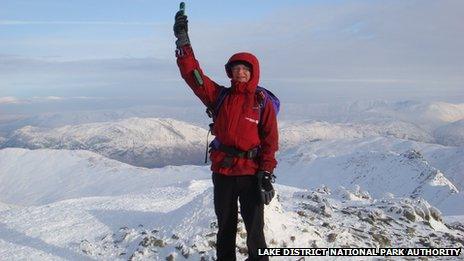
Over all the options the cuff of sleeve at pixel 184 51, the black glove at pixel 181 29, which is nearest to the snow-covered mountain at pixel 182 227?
the cuff of sleeve at pixel 184 51

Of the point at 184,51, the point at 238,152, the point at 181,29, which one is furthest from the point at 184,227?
the point at 181,29

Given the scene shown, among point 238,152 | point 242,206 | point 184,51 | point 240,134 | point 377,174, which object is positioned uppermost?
point 184,51

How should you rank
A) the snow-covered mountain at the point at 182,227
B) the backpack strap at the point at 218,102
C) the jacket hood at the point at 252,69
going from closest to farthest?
1. the jacket hood at the point at 252,69
2. the backpack strap at the point at 218,102
3. the snow-covered mountain at the point at 182,227

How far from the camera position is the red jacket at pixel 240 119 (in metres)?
8.54

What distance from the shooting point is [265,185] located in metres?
8.70

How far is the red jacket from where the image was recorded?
854cm

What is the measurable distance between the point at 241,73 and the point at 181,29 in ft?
5.02

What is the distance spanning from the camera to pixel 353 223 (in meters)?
15.7

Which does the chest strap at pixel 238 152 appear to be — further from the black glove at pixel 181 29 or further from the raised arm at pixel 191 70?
the black glove at pixel 181 29

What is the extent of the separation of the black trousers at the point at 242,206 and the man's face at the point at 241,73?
1.89 m

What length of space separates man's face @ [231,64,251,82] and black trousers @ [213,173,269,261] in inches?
74.5

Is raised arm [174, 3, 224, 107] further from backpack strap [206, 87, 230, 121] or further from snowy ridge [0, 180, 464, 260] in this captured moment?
snowy ridge [0, 180, 464, 260]

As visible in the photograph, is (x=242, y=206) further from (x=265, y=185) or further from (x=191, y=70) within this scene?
(x=191, y=70)

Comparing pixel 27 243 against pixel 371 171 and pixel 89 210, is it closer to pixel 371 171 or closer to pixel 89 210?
pixel 89 210
